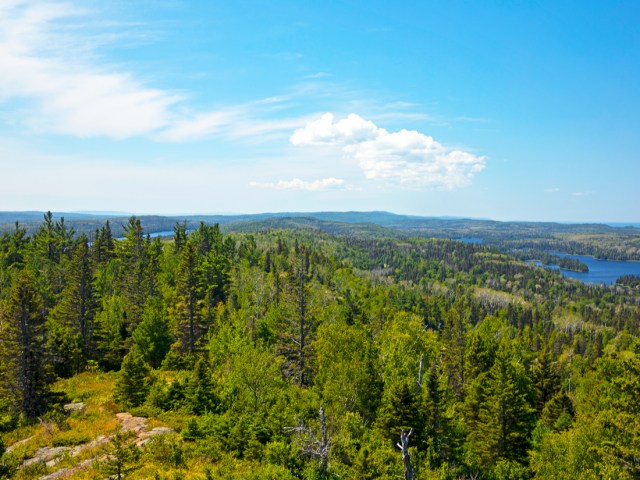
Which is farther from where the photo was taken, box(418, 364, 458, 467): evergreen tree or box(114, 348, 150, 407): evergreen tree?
box(114, 348, 150, 407): evergreen tree

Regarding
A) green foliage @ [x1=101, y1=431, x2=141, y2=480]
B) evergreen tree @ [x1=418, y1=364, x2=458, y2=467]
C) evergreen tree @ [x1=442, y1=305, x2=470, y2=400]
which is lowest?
evergreen tree @ [x1=442, y1=305, x2=470, y2=400]

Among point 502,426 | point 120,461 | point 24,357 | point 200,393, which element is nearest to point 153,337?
point 24,357

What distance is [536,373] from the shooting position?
204 feet

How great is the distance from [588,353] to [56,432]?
527 feet

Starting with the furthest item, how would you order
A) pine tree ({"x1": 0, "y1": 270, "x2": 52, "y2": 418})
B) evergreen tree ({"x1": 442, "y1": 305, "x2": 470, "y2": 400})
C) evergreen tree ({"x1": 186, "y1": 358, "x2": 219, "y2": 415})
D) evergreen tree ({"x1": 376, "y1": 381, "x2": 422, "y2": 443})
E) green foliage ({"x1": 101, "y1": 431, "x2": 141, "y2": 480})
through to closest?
evergreen tree ({"x1": 442, "y1": 305, "x2": 470, "y2": 400}), evergreen tree ({"x1": 186, "y1": 358, "x2": 219, "y2": 415}), pine tree ({"x1": 0, "y1": 270, "x2": 52, "y2": 418}), evergreen tree ({"x1": 376, "y1": 381, "x2": 422, "y2": 443}), green foliage ({"x1": 101, "y1": 431, "x2": 141, "y2": 480})

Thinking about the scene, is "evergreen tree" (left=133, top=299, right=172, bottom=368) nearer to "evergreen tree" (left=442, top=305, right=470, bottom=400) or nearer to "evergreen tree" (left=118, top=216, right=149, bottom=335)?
"evergreen tree" (left=118, top=216, right=149, bottom=335)

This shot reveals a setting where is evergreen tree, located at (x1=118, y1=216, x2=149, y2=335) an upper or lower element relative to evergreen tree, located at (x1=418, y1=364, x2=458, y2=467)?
upper

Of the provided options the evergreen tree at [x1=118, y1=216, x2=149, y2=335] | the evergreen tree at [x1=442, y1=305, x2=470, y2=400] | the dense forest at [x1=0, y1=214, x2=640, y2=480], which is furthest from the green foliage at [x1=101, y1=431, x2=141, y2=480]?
the evergreen tree at [x1=442, y1=305, x2=470, y2=400]

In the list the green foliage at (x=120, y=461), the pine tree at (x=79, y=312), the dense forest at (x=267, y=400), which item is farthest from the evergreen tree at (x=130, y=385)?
the pine tree at (x=79, y=312)

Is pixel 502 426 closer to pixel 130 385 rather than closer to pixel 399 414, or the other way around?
pixel 399 414

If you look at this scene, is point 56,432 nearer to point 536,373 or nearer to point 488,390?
point 488,390

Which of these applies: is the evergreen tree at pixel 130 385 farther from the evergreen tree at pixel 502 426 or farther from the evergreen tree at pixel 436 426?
the evergreen tree at pixel 502 426

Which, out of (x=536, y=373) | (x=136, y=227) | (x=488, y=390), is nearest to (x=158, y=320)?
(x=136, y=227)

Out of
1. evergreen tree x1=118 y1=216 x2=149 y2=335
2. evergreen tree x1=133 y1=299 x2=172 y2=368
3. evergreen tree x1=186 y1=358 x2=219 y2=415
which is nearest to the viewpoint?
Answer: evergreen tree x1=186 y1=358 x2=219 y2=415
